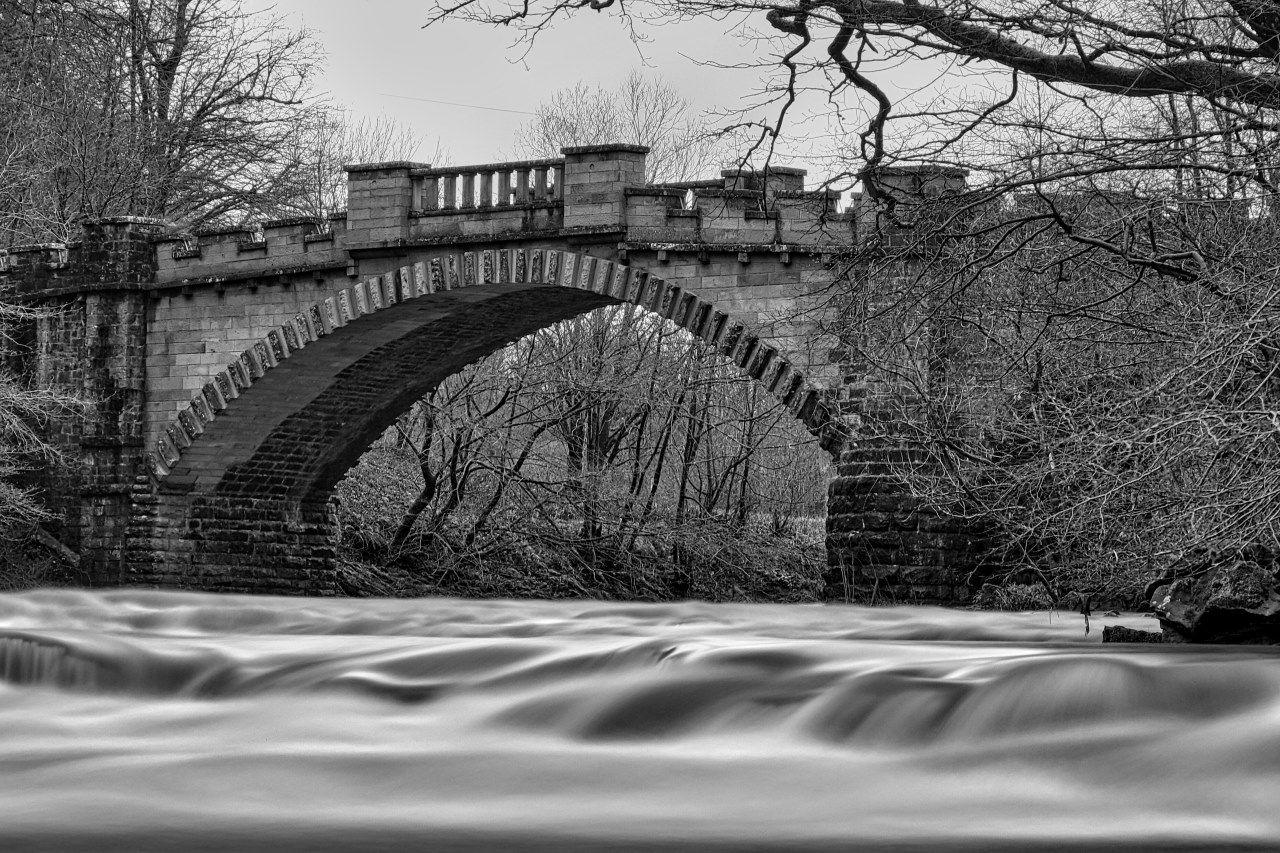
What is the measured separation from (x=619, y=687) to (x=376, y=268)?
41.1ft

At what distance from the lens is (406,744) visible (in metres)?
4.81

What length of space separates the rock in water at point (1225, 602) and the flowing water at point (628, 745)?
200 centimetres

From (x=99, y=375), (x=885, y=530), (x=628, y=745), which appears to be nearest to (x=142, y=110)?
(x=99, y=375)


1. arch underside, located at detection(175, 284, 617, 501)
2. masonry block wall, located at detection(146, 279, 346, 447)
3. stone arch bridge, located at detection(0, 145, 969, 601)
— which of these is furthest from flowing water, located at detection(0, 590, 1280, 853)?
masonry block wall, located at detection(146, 279, 346, 447)

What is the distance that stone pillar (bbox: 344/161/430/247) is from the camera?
1739 centimetres

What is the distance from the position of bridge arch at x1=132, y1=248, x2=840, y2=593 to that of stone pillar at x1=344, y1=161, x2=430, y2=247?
547 mm

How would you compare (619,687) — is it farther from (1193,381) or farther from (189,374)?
(189,374)

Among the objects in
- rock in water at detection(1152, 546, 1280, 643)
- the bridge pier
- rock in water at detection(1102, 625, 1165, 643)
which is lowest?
the bridge pier

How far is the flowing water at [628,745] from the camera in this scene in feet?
12.4

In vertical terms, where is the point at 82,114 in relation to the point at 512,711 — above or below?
above

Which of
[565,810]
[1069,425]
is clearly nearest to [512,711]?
[565,810]

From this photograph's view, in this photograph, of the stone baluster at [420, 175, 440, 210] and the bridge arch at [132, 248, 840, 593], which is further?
the stone baluster at [420, 175, 440, 210]

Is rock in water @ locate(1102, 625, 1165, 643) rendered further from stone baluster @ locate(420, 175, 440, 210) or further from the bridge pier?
the bridge pier

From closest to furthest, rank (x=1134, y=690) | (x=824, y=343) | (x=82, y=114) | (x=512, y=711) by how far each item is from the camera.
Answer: (x=1134, y=690) → (x=512, y=711) → (x=824, y=343) → (x=82, y=114)
